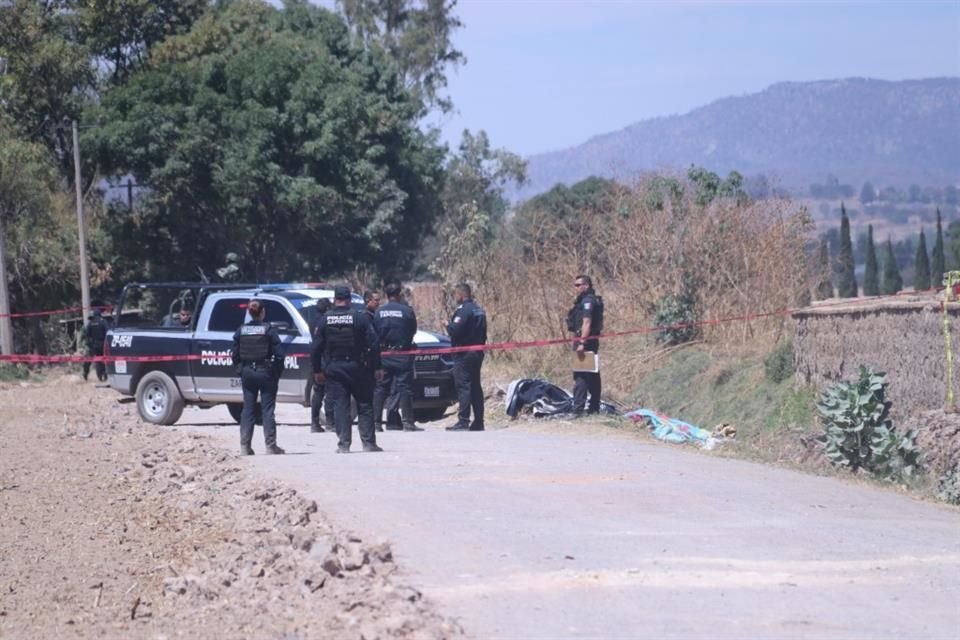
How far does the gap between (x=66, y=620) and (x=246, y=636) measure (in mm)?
1730

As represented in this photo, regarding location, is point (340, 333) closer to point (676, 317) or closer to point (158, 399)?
point (158, 399)

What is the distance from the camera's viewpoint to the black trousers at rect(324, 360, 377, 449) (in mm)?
15328

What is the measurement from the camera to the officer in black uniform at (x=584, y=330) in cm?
1852

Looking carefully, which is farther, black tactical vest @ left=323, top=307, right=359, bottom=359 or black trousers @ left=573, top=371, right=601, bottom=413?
black trousers @ left=573, top=371, right=601, bottom=413

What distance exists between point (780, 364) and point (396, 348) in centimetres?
531

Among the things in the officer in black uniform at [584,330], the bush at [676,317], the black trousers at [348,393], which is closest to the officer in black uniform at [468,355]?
the officer in black uniform at [584,330]

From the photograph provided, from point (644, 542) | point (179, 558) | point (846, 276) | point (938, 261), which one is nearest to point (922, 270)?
point (938, 261)

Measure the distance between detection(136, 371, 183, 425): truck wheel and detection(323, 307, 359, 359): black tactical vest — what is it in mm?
6073

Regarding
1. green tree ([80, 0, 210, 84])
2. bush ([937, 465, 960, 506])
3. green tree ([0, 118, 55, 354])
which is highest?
green tree ([80, 0, 210, 84])

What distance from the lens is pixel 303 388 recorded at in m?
20.0

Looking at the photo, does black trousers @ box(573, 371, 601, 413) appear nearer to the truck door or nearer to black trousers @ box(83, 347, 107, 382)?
the truck door

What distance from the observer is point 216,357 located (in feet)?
66.9

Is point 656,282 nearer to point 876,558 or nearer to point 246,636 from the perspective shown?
point 876,558

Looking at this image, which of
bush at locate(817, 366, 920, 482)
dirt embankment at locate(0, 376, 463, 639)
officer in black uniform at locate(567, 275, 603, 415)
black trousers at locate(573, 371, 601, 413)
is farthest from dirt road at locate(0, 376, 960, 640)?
black trousers at locate(573, 371, 601, 413)
